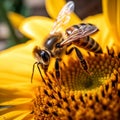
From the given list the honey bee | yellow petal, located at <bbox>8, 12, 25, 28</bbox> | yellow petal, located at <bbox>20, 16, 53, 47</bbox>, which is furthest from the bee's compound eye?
yellow petal, located at <bbox>8, 12, 25, 28</bbox>

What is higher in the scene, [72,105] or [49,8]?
[49,8]

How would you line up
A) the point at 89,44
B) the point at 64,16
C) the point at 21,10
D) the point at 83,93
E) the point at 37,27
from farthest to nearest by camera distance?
the point at 21,10
the point at 37,27
the point at 64,16
the point at 89,44
the point at 83,93

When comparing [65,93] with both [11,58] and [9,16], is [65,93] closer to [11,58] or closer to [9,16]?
[11,58]

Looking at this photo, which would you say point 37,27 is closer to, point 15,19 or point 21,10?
point 15,19

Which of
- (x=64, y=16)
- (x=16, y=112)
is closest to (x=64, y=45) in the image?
(x=64, y=16)

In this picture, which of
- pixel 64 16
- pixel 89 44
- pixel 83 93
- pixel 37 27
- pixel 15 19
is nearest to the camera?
pixel 83 93

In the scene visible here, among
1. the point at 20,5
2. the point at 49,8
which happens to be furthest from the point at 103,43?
the point at 20,5
